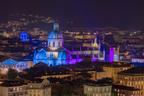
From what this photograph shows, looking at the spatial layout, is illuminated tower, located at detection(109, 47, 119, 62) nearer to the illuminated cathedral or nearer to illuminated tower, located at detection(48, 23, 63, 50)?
the illuminated cathedral

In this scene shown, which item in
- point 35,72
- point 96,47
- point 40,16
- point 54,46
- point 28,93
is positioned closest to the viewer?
point 28,93

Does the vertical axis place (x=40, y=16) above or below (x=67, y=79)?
above

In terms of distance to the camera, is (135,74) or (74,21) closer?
(135,74)

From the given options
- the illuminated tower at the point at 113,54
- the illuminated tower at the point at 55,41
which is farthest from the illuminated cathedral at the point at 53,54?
the illuminated tower at the point at 113,54

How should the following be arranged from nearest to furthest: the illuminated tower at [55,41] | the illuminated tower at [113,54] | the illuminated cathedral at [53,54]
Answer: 1. the illuminated cathedral at [53,54]
2. the illuminated tower at [55,41]
3. the illuminated tower at [113,54]

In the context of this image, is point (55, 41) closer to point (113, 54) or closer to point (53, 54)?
point (53, 54)

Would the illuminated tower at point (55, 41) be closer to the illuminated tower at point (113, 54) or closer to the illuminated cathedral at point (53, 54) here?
the illuminated cathedral at point (53, 54)

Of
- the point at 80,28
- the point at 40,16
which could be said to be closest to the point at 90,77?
the point at 40,16

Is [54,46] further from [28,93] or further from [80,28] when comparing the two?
[80,28]

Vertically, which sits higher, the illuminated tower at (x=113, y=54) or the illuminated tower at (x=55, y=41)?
the illuminated tower at (x=55, y=41)

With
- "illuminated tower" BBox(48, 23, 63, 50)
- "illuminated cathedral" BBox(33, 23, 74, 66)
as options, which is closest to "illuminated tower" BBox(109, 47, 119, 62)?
"illuminated cathedral" BBox(33, 23, 74, 66)
